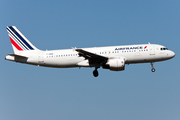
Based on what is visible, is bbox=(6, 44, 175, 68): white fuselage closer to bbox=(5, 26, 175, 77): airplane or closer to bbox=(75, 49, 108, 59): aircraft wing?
bbox=(5, 26, 175, 77): airplane

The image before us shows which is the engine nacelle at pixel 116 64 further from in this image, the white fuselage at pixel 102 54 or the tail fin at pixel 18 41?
the tail fin at pixel 18 41

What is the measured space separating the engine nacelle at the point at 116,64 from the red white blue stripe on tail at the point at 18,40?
1352 cm

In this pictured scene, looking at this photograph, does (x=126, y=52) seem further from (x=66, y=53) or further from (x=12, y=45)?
(x=12, y=45)

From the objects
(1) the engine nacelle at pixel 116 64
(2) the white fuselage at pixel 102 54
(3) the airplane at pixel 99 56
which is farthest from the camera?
(2) the white fuselage at pixel 102 54

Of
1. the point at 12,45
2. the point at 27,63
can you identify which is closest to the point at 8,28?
the point at 12,45

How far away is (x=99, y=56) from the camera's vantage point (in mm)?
50875

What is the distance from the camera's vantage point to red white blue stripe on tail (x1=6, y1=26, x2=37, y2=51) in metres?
56.3

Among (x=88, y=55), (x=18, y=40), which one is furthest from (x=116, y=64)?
(x=18, y=40)

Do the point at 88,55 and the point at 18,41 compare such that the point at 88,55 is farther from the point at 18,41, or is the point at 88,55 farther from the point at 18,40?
the point at 18,40

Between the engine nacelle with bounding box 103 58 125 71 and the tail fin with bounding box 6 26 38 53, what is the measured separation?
44.4 ft

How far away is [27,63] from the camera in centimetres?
5447

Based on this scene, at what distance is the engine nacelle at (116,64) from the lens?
50531 millimetres

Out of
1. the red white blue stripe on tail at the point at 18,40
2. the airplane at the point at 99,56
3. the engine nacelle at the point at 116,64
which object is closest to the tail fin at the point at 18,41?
the red white blue stripe on tail at the point at 18,40

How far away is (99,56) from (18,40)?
50.6 feet
